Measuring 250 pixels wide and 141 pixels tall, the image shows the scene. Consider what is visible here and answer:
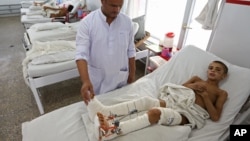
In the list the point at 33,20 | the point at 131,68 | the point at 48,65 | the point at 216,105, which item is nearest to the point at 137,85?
the point at 131,68

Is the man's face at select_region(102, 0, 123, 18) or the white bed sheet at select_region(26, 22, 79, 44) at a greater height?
the man's face at select_region(102, 0, 123, 18)

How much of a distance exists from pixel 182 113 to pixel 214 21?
93 centimetres

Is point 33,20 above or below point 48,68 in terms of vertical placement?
above

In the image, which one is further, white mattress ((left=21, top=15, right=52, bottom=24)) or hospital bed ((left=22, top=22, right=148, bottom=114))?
white mattress ((left=21, top=15, right=52, bottom=24))

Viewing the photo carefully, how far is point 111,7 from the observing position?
107 centimetres

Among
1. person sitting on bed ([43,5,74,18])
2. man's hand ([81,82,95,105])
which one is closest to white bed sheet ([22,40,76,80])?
man's hand ([81,82,95,105])

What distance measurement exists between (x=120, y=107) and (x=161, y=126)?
29cm

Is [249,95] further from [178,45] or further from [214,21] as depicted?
[178,45]

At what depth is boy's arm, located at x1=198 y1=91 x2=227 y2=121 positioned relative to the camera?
47.7 inches

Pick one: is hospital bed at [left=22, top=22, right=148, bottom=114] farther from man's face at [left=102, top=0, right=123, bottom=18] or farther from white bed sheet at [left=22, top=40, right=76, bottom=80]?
man's face at [left=102, top=0, right=123, bottom=18]

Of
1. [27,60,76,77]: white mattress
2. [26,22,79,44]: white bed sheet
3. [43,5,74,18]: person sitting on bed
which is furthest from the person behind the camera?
[43,5,74,18]: person sitting on bed

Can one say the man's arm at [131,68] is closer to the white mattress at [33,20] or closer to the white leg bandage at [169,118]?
the white leg bandage at [169,118]

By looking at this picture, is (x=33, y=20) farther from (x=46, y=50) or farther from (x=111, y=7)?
(x=111, y=7)

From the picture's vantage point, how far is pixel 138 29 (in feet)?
8.36
